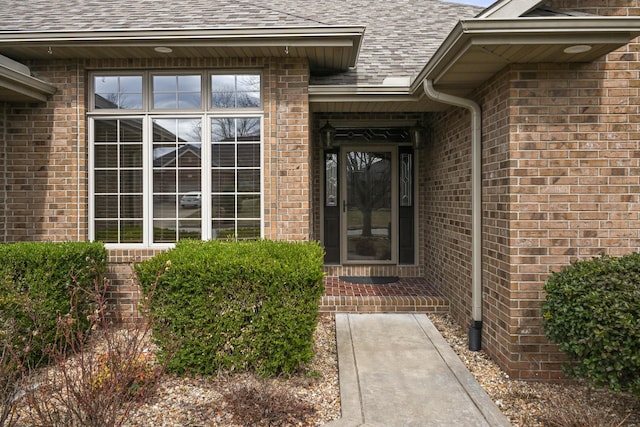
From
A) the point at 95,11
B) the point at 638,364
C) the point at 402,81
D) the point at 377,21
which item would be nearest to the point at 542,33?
the point at 402,81

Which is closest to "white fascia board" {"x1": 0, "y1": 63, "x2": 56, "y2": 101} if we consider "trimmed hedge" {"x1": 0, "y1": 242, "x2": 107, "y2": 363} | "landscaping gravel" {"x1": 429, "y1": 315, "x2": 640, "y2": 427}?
"trimmed hedge" {"x1": 0, "y1": 242, "x2": 107, "y2": 363}

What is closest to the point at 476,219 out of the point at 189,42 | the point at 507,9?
the point at 507,9

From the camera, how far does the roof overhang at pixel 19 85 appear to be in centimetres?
430

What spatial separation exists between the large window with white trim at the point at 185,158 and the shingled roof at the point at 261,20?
633 mm

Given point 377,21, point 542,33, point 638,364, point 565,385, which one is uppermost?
point 377,21

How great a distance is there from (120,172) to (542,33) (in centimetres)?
478

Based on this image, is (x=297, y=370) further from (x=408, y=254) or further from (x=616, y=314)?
(x=408, y=254)

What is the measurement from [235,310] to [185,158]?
2.39 meters

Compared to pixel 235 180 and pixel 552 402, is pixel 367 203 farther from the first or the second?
pixel 552 402

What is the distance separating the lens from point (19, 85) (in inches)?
178

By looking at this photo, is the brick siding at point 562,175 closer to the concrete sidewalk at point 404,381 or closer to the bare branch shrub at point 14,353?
the concrete sidewalk at point 404,381

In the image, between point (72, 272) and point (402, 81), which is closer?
point (72, 272)

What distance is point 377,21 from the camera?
759 cm

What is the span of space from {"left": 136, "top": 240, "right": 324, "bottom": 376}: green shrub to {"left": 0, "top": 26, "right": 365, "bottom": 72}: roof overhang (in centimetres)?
256
